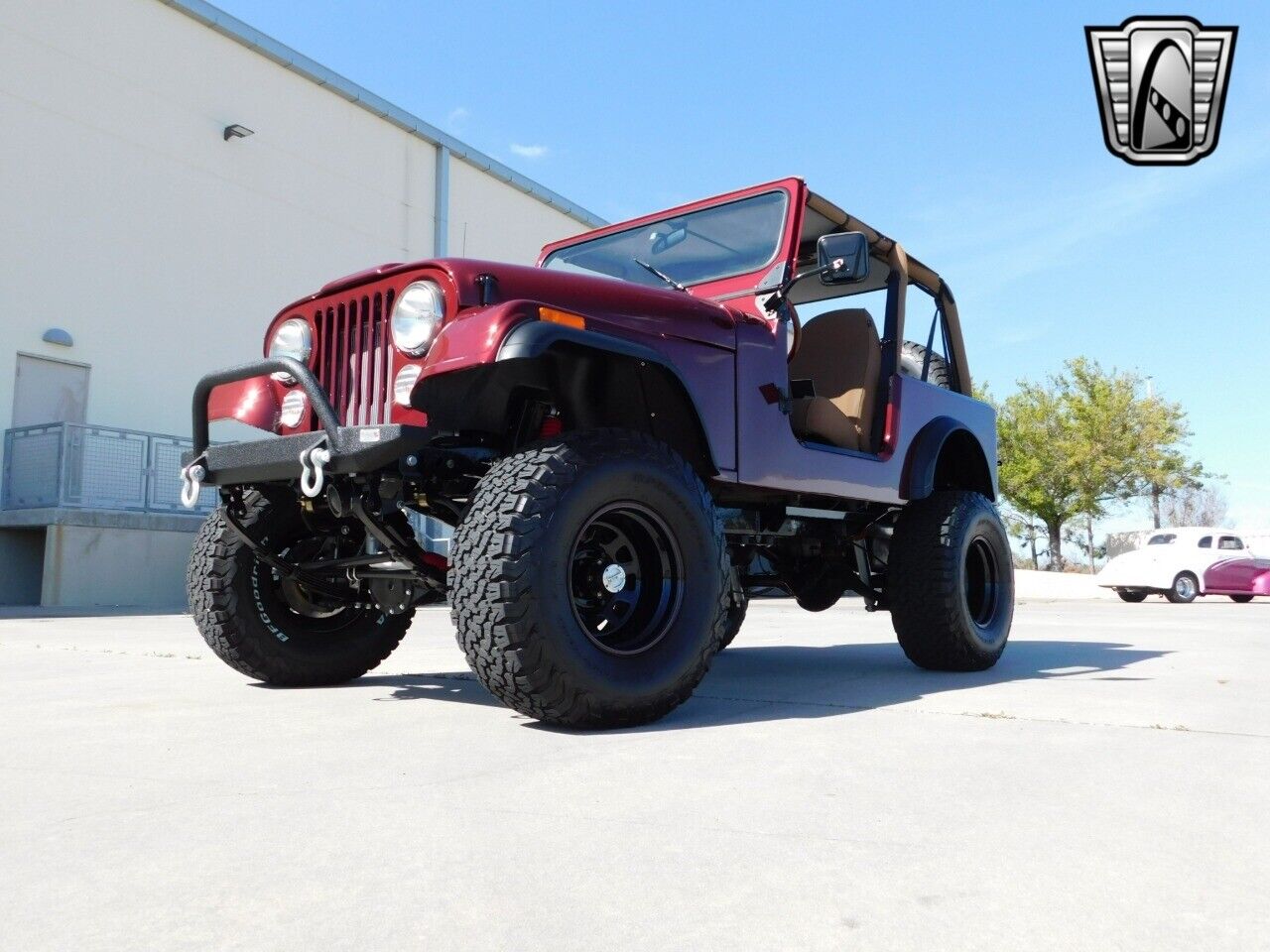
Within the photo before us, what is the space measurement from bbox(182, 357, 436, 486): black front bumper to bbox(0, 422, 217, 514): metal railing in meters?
10.1

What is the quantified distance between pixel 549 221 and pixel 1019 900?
22.9m

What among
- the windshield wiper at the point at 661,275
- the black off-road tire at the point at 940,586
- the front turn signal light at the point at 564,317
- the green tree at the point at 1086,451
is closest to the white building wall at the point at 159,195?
the windshield wiper at the point at 661,275

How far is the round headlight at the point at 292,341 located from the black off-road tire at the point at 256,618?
0.57 m

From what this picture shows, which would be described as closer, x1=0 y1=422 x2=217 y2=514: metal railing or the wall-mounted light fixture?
x1=0 y1=422 x2=217 y2=514: metal railing

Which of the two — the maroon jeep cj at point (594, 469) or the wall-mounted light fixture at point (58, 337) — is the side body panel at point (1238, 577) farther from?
the wall-mounted light fixture at point (58, 337)

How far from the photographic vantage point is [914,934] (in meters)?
1.42

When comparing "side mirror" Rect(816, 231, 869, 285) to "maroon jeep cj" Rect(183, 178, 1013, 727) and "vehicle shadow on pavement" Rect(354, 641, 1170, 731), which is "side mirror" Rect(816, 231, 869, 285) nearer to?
"maroon jeep cj" Rect(183, 178, 1013, 727)

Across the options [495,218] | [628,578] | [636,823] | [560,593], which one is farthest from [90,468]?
[636,823]

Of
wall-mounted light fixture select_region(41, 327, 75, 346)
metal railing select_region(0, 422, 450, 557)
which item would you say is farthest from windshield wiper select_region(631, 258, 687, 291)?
wall-mounted light fixture select_region(41, 327, 75, 346)

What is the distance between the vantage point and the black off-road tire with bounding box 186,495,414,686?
12.9 ft

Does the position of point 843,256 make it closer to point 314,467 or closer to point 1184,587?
point 314,467

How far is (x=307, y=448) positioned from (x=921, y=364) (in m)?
3.81

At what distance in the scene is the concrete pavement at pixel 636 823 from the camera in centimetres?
146

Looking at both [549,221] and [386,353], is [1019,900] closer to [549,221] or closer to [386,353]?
[386,353]
